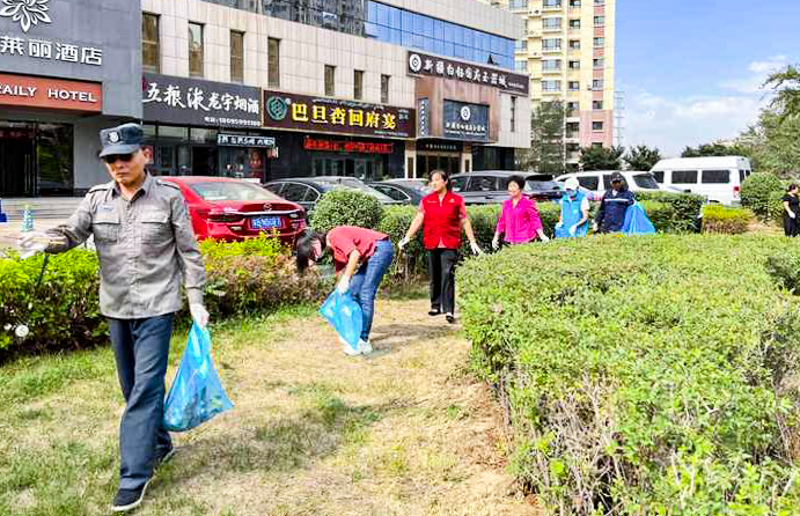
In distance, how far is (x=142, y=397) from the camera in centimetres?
332

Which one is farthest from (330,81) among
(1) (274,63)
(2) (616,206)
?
(2) (616,206)

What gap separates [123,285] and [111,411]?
4.93 feet

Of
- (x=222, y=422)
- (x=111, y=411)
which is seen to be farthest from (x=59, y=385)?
(x=222, y=422)

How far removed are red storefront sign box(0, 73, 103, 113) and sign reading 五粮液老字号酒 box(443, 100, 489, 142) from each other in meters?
17.7

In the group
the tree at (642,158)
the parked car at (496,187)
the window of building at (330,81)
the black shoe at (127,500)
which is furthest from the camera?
the tree at (642,158)

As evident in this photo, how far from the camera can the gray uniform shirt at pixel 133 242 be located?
10.9ft

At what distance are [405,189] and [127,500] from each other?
38.1 ft

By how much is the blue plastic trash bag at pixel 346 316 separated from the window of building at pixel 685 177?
77.8ft

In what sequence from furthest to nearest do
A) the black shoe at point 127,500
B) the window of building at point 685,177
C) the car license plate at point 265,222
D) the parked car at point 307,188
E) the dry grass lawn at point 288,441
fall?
the window of building at point 685,177, the parked car at point 307,188, the car license plate at point 265,222, the dry grass lawn at point 288,441, the black shoe at point 127,500

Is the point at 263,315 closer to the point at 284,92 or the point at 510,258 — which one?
the point at 510,258

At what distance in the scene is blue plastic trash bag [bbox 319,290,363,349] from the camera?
585 cm

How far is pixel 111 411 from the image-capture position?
447 centimetres

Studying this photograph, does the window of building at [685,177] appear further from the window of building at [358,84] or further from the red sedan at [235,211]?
the red sedan at [235,211]

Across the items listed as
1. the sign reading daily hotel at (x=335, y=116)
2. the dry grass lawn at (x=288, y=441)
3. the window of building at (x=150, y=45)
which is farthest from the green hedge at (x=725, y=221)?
the window of building at (x=150, y=45)
